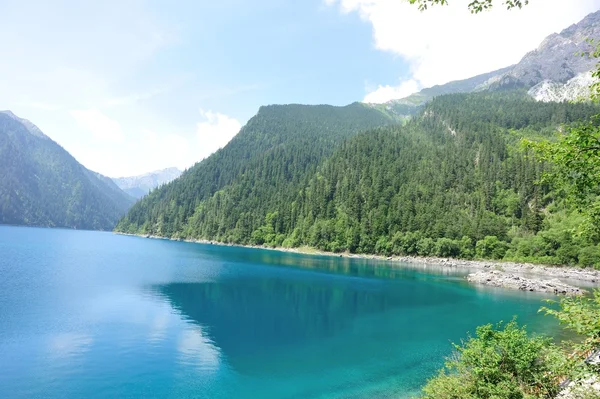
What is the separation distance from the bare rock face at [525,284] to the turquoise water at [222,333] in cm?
708

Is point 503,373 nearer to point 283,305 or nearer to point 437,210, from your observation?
point 283,305

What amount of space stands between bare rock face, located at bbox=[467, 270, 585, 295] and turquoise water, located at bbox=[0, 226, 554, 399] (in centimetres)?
708

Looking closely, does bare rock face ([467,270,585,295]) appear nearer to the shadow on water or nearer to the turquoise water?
the turquoise water

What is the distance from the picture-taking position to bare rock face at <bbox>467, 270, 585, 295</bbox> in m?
64.9

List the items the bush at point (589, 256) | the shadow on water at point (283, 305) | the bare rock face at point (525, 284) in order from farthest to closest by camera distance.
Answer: the bush at point (589, 256), the bare rock face at point (525, 284), the shadow on water at point (283, 305)

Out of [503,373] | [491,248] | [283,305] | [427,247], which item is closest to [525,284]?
[283,305]

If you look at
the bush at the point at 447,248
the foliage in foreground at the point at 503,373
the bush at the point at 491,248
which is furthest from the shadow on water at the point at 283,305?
the bush at the point at 491,248

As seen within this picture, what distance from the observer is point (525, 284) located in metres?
71.4

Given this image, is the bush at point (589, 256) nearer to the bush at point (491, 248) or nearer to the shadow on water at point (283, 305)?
the bush at point (491, 248)

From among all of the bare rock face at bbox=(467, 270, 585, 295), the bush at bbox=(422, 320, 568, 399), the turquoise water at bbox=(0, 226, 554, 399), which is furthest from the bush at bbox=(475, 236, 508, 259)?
the bush at bbox=(422, 320, 568, 399)

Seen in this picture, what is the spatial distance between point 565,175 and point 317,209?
16901cm

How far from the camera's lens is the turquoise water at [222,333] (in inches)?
931

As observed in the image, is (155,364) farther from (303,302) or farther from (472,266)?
(472,266)

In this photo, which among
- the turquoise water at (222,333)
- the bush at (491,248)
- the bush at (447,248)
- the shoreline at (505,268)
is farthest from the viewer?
the bush at (447,248)
